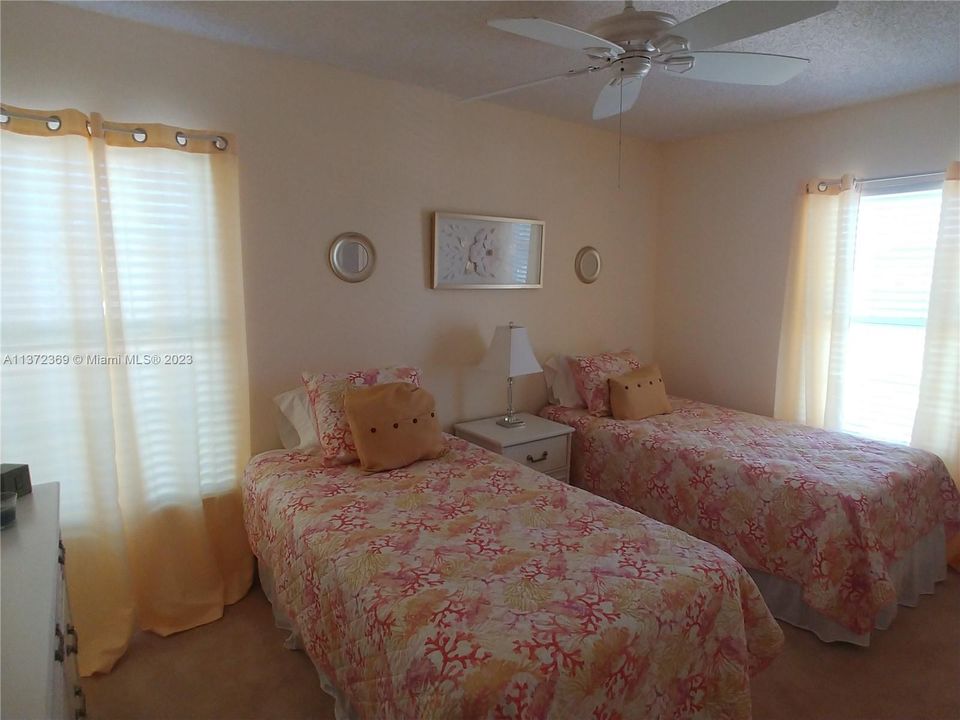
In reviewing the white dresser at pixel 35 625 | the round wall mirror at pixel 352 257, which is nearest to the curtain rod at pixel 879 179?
the round wall mirror at pixel 352 257

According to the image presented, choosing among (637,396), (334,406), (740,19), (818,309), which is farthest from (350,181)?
(818,309)

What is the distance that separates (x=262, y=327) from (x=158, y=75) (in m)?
1.09

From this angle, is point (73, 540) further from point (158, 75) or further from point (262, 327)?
point (158, 75)

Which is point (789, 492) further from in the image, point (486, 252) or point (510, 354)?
point (486, 252)

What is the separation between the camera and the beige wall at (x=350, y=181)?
2160 millimetres

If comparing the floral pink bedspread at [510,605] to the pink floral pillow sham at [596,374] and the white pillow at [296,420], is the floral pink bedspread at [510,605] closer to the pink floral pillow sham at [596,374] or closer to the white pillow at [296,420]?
the white pillow at [296,420]

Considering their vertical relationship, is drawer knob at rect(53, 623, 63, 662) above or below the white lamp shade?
below

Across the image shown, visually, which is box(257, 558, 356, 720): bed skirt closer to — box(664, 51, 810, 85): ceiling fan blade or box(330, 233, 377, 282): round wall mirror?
box(330, 233, 377, 282): round wall mirror

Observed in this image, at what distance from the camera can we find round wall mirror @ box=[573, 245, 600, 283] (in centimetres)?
372

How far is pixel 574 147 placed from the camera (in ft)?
11.7

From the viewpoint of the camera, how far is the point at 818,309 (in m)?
3.31

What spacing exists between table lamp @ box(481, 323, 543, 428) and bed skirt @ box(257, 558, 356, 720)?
143 centimetres

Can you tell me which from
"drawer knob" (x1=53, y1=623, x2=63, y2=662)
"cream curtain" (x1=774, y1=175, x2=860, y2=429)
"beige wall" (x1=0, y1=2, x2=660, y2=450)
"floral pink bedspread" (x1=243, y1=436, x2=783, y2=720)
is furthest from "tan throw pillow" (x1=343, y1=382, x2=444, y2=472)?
"cream curtain" (x1=774, y1=175, x2=860, y2=429)

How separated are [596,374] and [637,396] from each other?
28 cm
